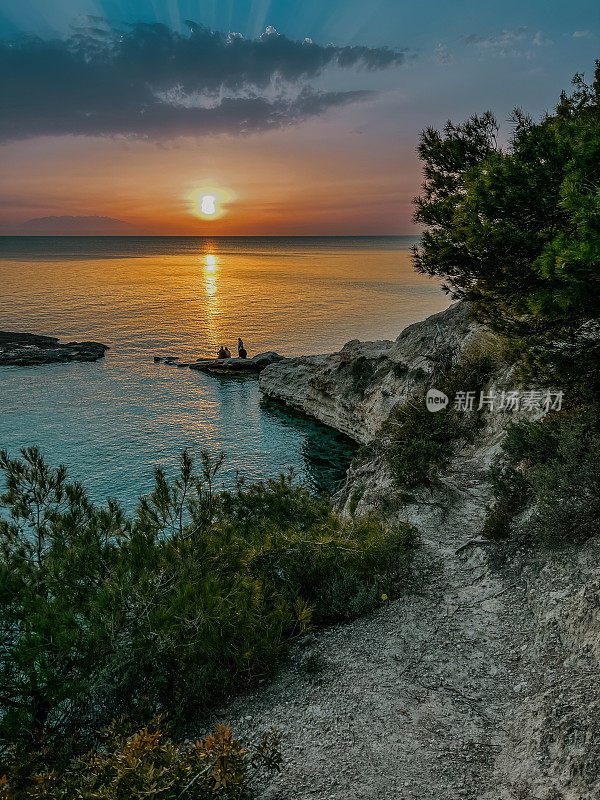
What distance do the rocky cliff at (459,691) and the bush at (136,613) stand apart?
0.84m

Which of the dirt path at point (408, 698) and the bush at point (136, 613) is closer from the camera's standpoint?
the dirt path at point (408, 698)

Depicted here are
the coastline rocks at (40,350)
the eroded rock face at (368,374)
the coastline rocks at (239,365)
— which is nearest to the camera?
the eroded rock face at (368,374)

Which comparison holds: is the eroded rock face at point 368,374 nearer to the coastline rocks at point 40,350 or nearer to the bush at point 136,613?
the bush at point 136,613

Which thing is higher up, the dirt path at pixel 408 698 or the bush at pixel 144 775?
the bush at pixel 144 775

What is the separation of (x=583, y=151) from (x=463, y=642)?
983 centimetres

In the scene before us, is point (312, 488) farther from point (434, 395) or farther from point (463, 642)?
point (463, 642)

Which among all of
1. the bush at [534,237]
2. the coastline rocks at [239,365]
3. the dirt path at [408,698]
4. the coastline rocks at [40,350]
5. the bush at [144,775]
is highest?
the bush at [534,237]

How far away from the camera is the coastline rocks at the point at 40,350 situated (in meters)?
45.9

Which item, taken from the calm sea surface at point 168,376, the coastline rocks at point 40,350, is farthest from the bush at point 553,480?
the coastline rocks at point 40,350

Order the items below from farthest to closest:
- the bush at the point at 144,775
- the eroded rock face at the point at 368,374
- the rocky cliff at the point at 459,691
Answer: the eroded rock face at the point at 368,374 < the rocky cliff at the point at 459,691 < the bush at the point at 144,775

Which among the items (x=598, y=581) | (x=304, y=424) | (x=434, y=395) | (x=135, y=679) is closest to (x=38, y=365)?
(x=304, y=424)

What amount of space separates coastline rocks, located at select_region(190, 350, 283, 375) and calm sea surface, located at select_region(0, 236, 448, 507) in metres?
1.76

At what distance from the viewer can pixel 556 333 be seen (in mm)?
12164

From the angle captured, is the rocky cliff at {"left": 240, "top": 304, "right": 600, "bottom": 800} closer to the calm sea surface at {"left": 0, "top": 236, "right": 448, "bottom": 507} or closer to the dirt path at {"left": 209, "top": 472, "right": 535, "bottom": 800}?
the dirt path at {"left": 209, "top": 472, "right": 535, "bottom": 800}
